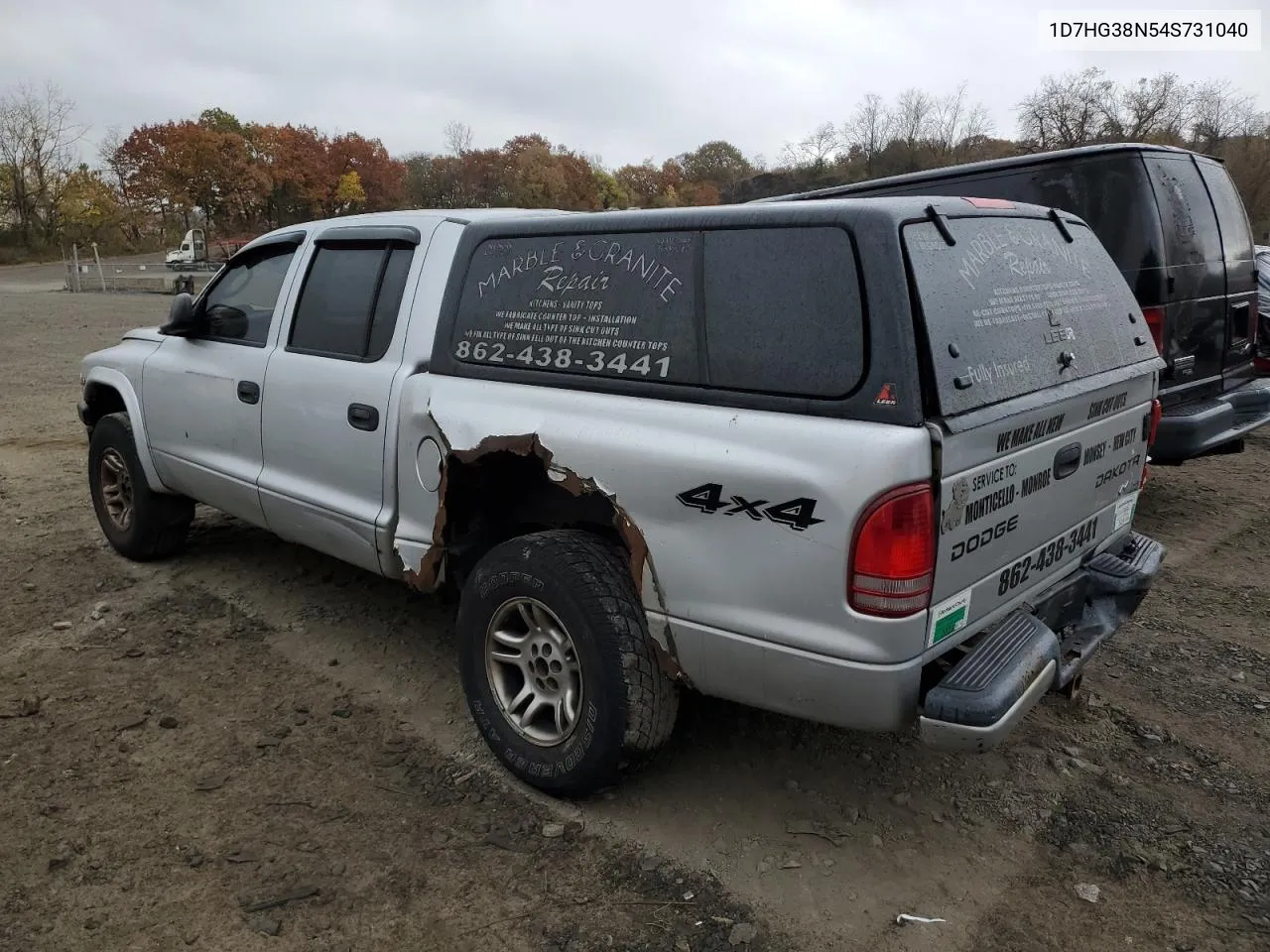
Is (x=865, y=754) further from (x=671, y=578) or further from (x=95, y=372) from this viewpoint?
(x=95, y=372)

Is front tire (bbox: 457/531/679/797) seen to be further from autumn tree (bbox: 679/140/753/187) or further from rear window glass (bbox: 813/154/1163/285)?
autumn tree (bbox: 679/140/753/187)

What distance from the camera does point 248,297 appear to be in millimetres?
4348

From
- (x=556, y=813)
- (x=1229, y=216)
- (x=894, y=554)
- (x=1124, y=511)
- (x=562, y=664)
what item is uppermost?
(x=1229, y=216)

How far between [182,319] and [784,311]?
3171 millimetres

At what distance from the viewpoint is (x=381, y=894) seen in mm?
2602

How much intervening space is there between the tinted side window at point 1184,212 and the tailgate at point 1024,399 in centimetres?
225

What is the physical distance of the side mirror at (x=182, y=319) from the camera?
4305 millimetres

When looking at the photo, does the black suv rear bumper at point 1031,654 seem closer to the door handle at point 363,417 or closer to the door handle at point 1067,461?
the door handle at point 1067,461

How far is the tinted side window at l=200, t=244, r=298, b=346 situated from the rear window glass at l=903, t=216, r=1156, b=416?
289cm

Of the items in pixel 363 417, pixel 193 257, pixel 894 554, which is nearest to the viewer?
pixel 894 554

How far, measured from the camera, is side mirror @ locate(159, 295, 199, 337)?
4.30m

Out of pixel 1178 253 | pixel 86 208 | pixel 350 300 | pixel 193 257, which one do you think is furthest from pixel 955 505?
pixel 86 208

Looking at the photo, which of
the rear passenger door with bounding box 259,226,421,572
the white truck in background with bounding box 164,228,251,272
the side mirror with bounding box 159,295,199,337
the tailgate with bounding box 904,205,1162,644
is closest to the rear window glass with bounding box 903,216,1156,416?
the tailgate with bounding box 904,205,1162,644

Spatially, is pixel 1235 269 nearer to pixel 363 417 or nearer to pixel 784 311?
pixel 784 311
